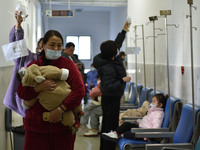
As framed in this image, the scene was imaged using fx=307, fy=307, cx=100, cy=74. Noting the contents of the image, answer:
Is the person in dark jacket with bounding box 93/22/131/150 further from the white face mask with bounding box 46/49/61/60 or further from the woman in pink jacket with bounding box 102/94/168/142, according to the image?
the white face mask with bounding box 46/49/61/60

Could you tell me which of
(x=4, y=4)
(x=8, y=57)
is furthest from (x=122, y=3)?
(x=8, y=57)

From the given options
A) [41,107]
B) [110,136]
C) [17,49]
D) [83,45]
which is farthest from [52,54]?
[83,45]

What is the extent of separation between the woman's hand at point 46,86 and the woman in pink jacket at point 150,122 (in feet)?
5.50

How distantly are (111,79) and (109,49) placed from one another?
360 mm

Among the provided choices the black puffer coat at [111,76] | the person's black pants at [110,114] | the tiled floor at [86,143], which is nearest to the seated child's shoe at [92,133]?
the tiled floor at [86,143]

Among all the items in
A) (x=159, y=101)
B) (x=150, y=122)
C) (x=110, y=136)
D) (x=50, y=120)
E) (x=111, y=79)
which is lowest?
(x=110, y=136)

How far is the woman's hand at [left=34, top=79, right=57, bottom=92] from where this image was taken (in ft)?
6.88

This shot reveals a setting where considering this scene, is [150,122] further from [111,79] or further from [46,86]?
[46,86]

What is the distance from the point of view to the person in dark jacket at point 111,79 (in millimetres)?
3653

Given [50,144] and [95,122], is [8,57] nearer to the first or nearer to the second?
[50,144]

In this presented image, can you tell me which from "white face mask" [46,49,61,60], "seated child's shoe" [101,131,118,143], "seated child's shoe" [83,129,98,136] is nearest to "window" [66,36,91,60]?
"seated child's shoe" [83,129,98,136]

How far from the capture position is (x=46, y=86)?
2.10 metres

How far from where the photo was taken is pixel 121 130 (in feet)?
12.1

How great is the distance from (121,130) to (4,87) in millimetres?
1497
